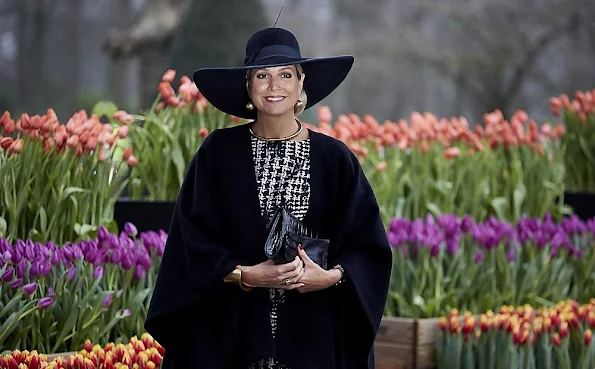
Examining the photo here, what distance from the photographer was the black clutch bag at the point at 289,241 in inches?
97.4

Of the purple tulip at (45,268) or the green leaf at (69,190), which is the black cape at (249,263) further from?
the green leaf at (69,190)

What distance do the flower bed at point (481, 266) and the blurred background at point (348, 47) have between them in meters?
2.70

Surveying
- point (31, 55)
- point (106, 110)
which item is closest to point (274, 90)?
point (106, 110)

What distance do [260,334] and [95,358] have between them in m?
0.74

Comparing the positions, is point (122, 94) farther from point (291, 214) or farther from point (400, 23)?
point (291, 214)

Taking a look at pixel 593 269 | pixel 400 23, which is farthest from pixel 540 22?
pixel 593 269

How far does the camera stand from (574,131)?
669cm

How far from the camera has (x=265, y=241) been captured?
100 inches

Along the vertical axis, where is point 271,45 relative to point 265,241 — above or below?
above

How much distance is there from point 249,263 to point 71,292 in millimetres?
1158

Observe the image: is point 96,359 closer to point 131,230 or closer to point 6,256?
point 6,256

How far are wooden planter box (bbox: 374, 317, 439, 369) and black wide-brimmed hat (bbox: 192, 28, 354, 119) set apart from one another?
1.81m

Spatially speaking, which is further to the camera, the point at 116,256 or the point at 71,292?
the point at 116,256

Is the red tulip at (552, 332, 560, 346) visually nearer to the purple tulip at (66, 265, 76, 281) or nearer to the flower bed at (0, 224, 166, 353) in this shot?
the flower bed at (0, 224, 166, 353)
